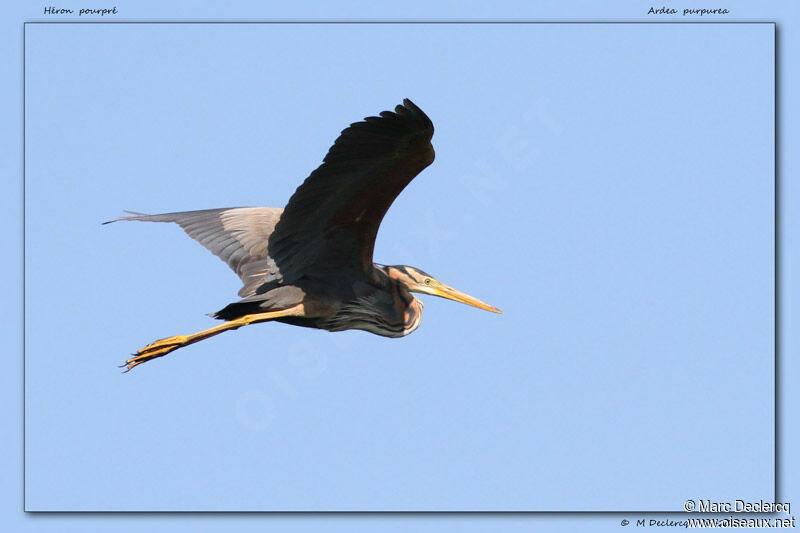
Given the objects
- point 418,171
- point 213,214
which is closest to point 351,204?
point 418,171

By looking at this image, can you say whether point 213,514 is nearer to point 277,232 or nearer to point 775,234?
point 277,232

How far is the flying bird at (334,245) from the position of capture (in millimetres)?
7430

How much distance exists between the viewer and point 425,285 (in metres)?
9.20

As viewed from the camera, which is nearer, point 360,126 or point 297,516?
point 360,126

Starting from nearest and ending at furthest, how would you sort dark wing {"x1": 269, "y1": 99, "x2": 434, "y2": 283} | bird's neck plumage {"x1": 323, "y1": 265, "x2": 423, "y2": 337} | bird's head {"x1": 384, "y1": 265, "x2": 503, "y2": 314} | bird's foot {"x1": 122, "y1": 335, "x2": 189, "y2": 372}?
dark wing {"x1": 269, "y1": 99, "x2": 434, "y2": 283} < bird's foot {"x1": 122, "y1": 335, "x2": 189, "y2": 372} < bird's neck plumage {"x1": 323, "y1": 265, "x2": 423, "y2": 337} < bird's head {"x1": 384, "y1": 265, "x2": 503, "y2": 314}

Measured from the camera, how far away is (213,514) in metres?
8.08

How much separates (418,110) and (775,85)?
3.68m

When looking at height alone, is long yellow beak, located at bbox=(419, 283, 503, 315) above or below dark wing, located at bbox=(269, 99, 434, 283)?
below

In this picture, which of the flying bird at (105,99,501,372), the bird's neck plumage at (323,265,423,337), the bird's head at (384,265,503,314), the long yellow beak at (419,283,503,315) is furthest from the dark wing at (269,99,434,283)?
the long yellow beak at (419,283,503,315)

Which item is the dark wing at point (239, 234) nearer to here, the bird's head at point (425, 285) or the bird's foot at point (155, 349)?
the bird's foot at point (155, 349)

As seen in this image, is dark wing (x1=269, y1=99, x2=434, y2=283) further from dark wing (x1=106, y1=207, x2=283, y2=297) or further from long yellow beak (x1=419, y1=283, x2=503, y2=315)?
long yellow beak (x1=419, y1=283, x2=503, y2=315)

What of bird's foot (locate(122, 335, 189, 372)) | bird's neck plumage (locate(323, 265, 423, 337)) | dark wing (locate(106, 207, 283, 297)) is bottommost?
bird's foot (locate(122, 335, 189, 372))

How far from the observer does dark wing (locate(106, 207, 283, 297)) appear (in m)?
8.91

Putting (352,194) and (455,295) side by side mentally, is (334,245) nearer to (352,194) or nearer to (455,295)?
(352,194)
